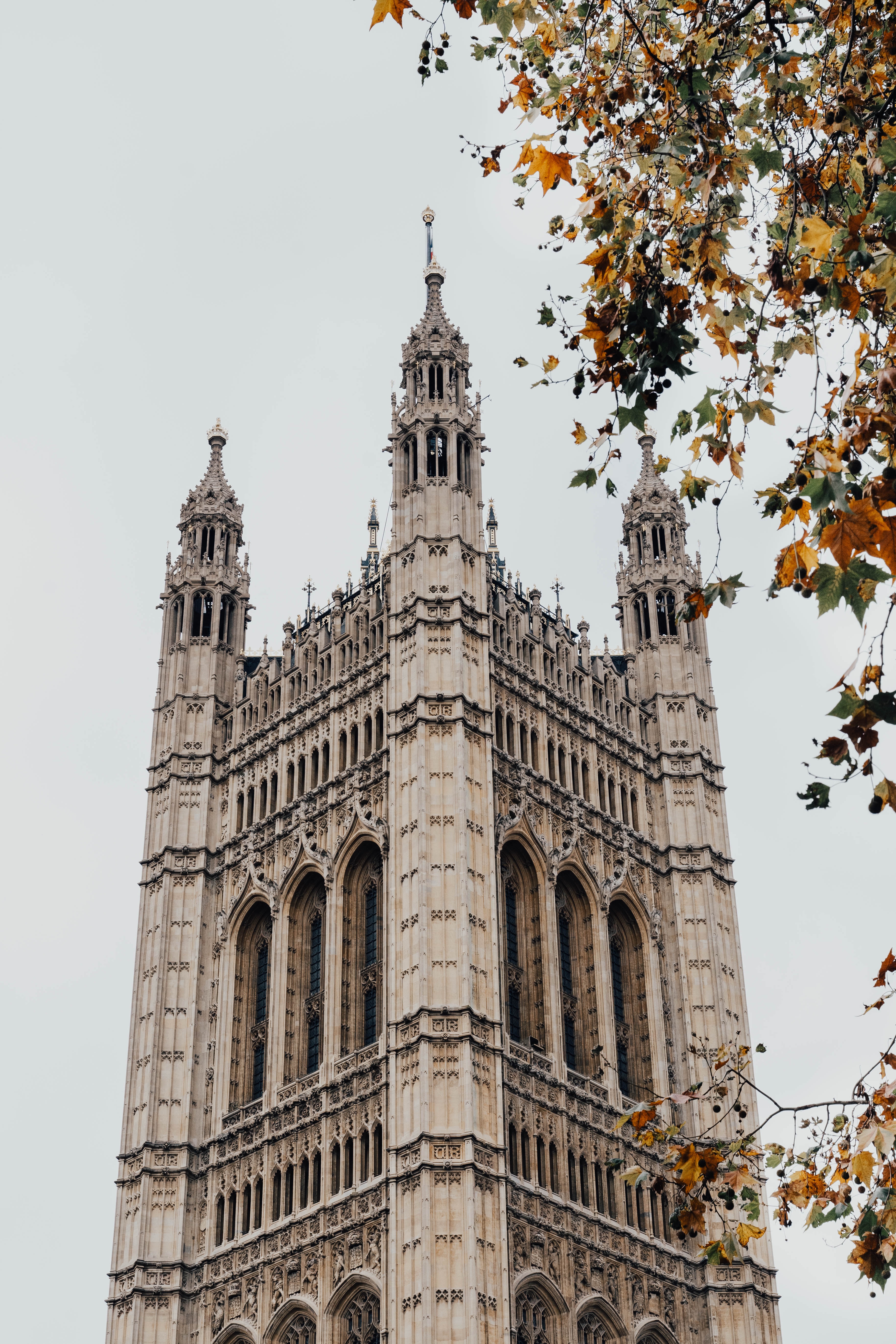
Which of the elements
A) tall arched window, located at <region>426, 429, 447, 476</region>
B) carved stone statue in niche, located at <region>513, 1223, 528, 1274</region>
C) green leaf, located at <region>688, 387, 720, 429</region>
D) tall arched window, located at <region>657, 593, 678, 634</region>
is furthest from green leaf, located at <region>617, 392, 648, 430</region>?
tall arched window, located at <region>657, 593, 678, 634</region>

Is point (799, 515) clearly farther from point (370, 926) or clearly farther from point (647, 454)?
point (647, 454)

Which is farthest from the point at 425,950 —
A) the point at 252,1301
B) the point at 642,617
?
the point at 642,617

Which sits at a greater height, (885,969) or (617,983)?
(617,983)

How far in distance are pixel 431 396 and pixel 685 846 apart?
13.8 meters

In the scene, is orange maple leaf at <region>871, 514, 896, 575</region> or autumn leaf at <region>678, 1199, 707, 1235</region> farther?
autumn leaf at <region>678, 1199, 707, 1235</region>

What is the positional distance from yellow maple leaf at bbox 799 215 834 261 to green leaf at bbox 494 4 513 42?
3389 millimetres

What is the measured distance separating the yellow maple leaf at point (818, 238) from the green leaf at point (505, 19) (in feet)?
11.1

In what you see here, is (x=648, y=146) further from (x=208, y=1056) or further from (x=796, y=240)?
(x=208, y=1056)

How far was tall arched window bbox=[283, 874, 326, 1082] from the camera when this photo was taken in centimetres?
4562

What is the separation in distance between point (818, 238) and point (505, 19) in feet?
11.8

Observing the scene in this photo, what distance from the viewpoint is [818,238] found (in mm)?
12727

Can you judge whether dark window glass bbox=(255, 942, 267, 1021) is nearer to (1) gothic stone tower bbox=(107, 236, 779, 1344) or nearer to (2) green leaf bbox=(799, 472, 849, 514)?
(1) gothic stone tower bbox=(107, 236, 779, 1344)

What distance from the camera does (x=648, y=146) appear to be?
15.0m

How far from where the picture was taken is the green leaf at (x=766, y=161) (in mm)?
14438
